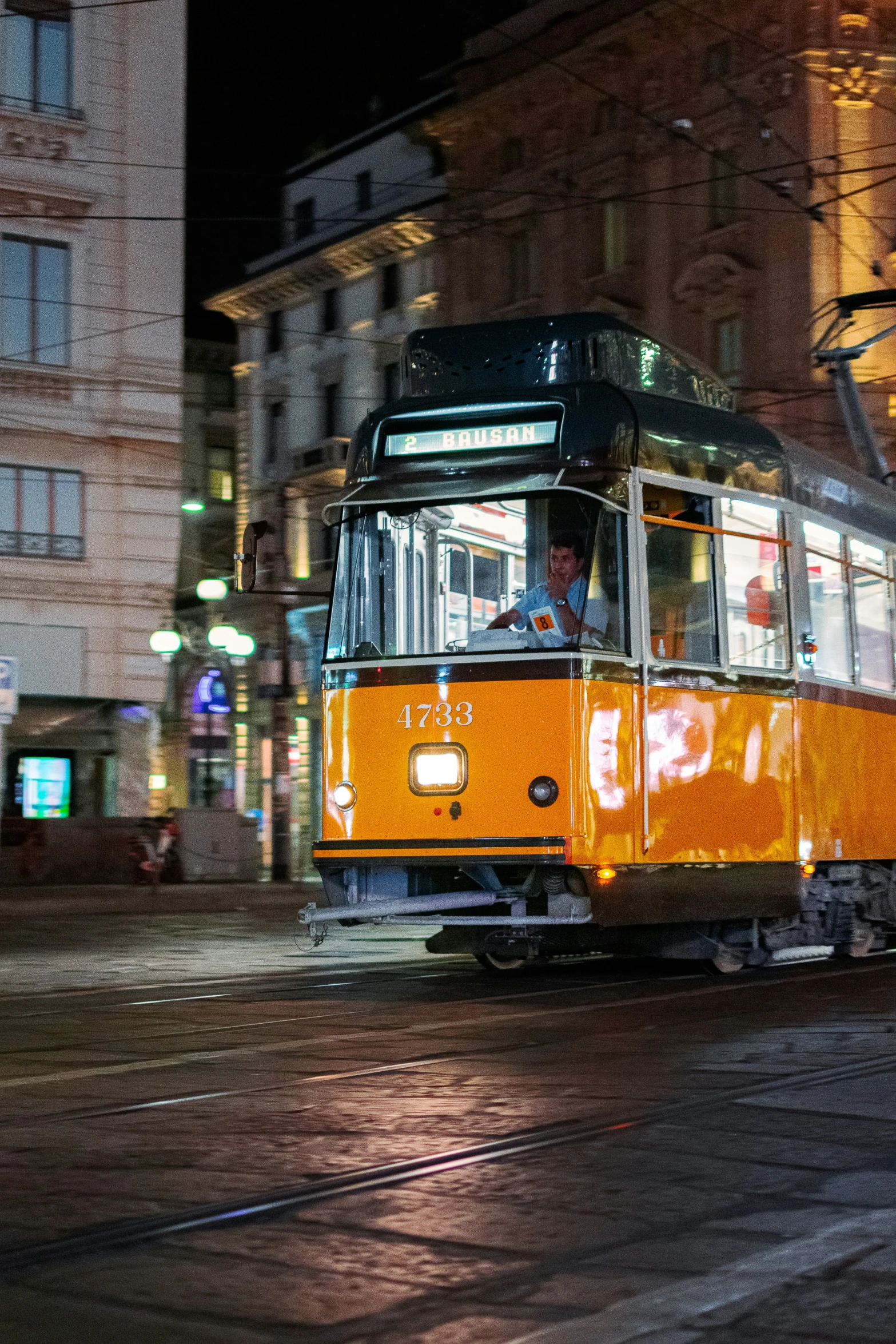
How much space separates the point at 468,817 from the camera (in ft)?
36.6

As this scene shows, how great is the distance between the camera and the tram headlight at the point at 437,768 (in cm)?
1122

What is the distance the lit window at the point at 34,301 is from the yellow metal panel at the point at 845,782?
18.1 m

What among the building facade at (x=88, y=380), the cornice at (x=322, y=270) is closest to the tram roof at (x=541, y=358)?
the building facade at (x=88, y=380)

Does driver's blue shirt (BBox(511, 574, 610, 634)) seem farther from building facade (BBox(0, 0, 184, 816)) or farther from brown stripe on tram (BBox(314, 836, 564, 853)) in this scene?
building facade (BBox(0, 0, 184, 816))

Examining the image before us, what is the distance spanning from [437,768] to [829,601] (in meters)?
3.57

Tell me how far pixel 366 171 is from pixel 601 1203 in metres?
46.1

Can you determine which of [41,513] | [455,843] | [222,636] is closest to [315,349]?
[41,513]

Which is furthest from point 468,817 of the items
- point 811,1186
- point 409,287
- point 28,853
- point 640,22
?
point 409,287

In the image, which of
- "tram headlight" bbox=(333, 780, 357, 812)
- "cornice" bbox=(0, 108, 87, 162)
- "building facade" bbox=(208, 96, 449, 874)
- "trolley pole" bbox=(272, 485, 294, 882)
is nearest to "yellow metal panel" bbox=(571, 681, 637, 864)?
"tram headlight" bbox=(333, 780, 357, 812)

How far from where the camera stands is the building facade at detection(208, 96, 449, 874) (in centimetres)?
4606

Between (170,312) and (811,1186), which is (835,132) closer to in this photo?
(170,312)

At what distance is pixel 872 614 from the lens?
14156 mm

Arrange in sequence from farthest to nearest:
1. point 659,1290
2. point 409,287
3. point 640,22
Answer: point 409,287 < point 640,22 < point 659,1290

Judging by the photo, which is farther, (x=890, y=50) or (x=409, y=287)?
(x=409, y=287)
